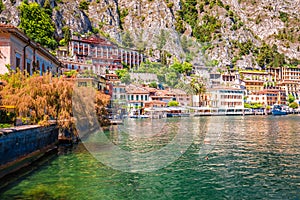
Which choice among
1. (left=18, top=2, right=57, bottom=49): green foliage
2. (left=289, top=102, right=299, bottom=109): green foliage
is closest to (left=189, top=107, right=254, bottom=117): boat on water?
(left=289, top=102, right=299, bottom=109): green foliage

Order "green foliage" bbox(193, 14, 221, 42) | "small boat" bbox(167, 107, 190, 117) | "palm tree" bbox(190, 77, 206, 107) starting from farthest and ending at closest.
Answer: "green foliage" bbox(193, 14, 221, 42), "palm tree" bbox(190, 77, 206, 107), "small boat" bbox(167, 107, 190, 117)

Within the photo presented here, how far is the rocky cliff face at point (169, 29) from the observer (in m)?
141

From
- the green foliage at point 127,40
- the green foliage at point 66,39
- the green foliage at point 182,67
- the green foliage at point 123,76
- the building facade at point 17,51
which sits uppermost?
the green foliage at point 127,40

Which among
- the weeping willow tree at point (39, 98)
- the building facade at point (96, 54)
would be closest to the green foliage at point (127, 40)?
the building facade at point (96, 54)

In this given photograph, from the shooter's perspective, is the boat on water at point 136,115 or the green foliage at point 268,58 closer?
the boat on water at point 136,115

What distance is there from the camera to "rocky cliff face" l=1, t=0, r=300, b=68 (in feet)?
463

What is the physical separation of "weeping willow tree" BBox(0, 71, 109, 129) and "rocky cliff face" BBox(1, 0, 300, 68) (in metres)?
99.5

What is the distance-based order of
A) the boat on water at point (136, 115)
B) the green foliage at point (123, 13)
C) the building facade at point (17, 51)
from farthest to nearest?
the green foliage at point (123, 13) < the boat on water at point (136, 115) < the building facade at point (17, 51)

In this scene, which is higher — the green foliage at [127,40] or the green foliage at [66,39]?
the green foliage at [127,40]

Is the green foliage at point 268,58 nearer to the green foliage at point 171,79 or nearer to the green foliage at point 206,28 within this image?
the green foliage at point 206,28

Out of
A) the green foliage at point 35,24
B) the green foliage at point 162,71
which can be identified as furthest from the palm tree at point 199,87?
the green foliage at point 35,24

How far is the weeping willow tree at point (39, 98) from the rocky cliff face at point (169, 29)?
9950 centimetres

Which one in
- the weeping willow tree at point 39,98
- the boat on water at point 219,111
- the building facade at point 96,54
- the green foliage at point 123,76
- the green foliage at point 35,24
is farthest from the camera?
the building facade at point 96,54

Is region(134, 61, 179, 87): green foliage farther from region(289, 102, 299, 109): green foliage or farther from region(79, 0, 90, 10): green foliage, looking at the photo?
region(289, 102, 299, 109): green foliage
